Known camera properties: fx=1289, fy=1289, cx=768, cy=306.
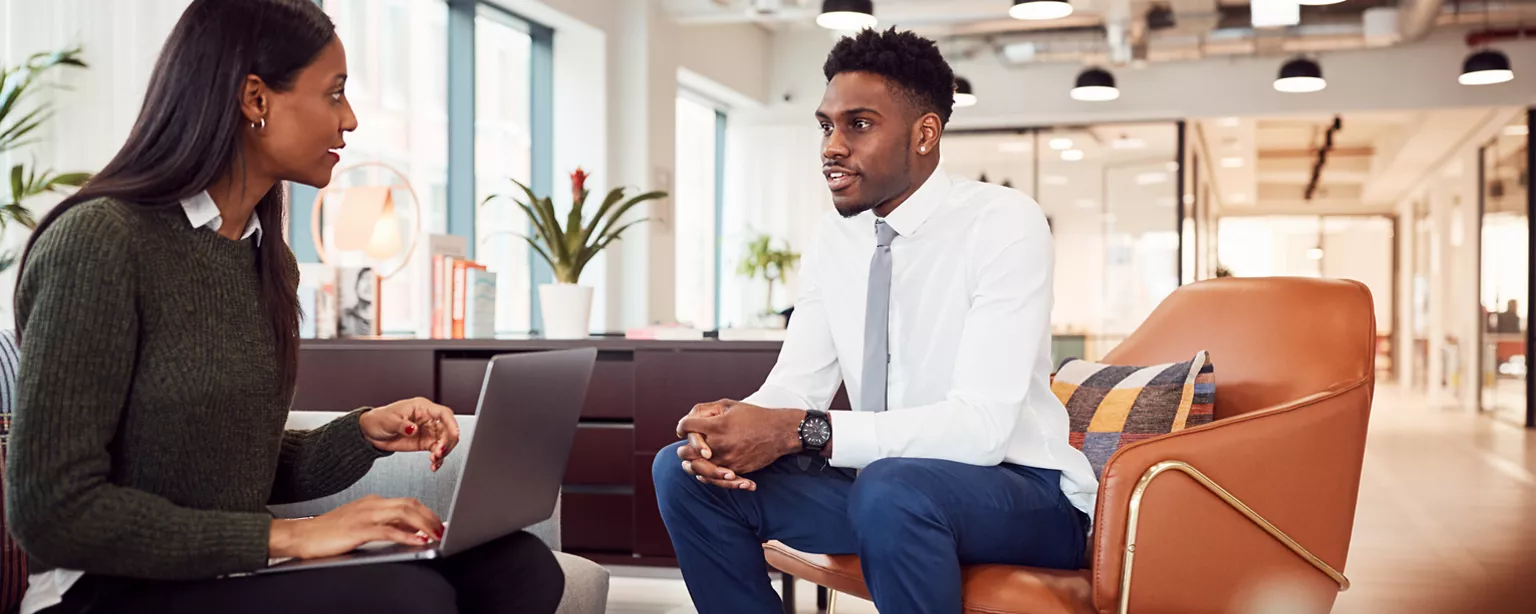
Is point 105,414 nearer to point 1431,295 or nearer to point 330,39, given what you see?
point 330,39

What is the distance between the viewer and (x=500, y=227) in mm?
6914

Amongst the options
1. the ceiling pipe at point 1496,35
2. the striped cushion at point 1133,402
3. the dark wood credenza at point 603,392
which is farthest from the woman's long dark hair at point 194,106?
the ceiling pipe at point 1496,35

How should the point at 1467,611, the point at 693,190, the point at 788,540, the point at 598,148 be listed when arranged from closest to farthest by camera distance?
1. the point at 788,540
2. the point at 1467,611
3. the point at 598,148
4. the point at 693,190

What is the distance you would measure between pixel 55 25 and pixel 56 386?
3.15m

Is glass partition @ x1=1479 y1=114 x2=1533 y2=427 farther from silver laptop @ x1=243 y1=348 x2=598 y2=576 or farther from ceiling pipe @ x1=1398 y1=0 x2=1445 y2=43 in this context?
silver laptop @ x1=243 y1=348 x2=598 y2=576

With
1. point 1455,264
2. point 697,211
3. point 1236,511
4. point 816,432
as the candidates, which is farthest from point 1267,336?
point 1455,264

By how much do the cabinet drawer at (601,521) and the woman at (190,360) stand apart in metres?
1.91

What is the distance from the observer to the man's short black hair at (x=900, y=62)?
2.03m

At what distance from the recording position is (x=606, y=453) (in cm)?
340

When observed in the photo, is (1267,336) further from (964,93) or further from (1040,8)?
(964,93)

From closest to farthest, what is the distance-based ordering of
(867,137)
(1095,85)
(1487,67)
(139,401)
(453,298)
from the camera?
(139,401), (867,137), (453,298), (1487,67), (1095,85)

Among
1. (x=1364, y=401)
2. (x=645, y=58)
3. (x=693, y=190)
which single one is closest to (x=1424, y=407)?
(x=693, y=190)

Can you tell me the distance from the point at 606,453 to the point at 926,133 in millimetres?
1631

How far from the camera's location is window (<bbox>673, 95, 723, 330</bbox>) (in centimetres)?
937
